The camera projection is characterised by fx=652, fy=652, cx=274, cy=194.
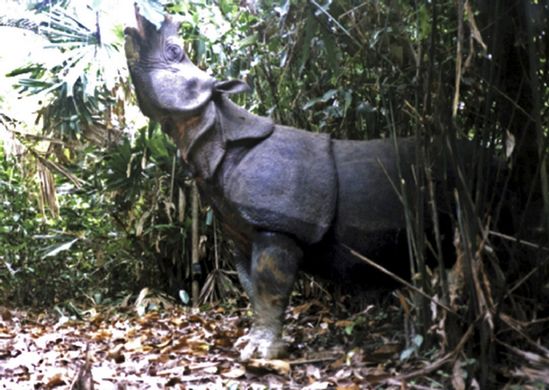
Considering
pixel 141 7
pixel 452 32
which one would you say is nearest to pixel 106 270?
pixel 141 7

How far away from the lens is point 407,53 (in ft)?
9.92

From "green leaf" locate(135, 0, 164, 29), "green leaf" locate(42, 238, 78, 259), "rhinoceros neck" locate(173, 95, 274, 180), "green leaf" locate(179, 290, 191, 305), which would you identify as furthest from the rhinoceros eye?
"green leaf" locate(42, 238, 78, 259)

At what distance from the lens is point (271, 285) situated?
9.00ft

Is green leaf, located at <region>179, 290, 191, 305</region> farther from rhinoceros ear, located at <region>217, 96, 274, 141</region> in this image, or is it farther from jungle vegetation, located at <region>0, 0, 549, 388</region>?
rhinoceros ear, located at <region>217, 96, 274, 141</region>

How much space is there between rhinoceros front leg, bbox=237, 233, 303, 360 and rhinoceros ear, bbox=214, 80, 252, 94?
0.69 meters

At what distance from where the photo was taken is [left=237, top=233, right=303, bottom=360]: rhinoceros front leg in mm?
2729

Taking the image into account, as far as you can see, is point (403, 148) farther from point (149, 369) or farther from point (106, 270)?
point (106, 270)

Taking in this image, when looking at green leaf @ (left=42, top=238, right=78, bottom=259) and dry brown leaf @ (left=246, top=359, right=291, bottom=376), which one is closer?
dry brown leaf @ (left=246, top=359, right=291, bottom=376)

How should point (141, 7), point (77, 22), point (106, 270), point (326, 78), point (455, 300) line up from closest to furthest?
1. point (455, 300)
2. point (141, 7)
3. point (326, 78)
4. point (77, 22)
5. point (106, 270)

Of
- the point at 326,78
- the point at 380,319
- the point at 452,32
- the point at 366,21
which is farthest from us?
the point at 326,78

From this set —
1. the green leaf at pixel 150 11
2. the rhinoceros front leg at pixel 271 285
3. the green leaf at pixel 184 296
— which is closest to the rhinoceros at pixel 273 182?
the rhinoceros front leg at pixel 271 285

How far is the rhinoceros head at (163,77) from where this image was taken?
9.54ft

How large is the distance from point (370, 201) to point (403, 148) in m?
0.26

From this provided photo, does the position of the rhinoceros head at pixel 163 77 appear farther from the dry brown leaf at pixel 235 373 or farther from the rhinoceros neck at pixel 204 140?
the dry brown leaf at pixel 235 373
